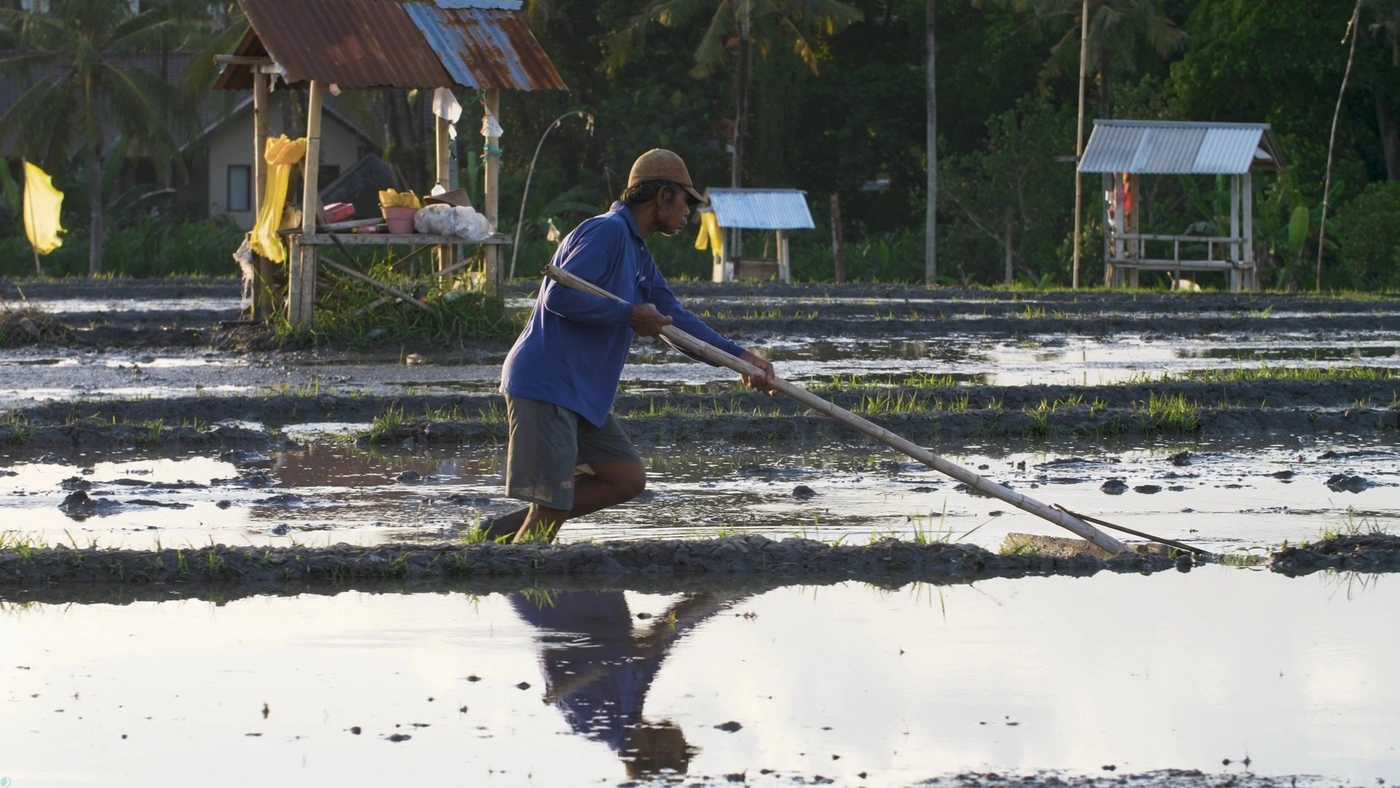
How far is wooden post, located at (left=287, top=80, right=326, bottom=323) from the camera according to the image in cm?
1448

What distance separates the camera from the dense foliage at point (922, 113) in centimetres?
3150

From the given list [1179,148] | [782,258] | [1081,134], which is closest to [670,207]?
[1179,148]

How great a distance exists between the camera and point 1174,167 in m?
27.2

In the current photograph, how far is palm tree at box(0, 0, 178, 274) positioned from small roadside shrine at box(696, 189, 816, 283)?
10061 millimetres

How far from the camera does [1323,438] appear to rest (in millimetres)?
9867

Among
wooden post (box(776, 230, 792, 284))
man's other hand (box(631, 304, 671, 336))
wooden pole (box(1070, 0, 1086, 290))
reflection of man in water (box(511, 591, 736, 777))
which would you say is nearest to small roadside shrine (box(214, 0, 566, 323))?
man's other hand (box(631, 304, 671, 336))

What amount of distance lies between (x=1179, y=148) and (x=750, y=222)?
695 cm

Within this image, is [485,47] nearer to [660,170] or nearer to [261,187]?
[261,187]

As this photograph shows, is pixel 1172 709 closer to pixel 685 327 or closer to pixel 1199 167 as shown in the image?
pixel 685 327

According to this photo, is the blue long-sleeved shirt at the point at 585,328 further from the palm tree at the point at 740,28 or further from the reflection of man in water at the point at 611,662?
the palm tree at the point at 740,28

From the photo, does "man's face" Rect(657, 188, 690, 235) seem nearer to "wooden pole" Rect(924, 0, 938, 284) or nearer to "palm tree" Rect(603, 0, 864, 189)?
"wooden pole" Rect(924, 0, 938, 284)

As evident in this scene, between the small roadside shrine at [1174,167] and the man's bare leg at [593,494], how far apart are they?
20.8 metres

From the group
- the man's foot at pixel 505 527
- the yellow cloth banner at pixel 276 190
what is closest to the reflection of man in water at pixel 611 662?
the man's foot at pixel 505 527

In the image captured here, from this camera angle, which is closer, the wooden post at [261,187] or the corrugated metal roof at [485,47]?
the corrugated metal roof at [485,47]
